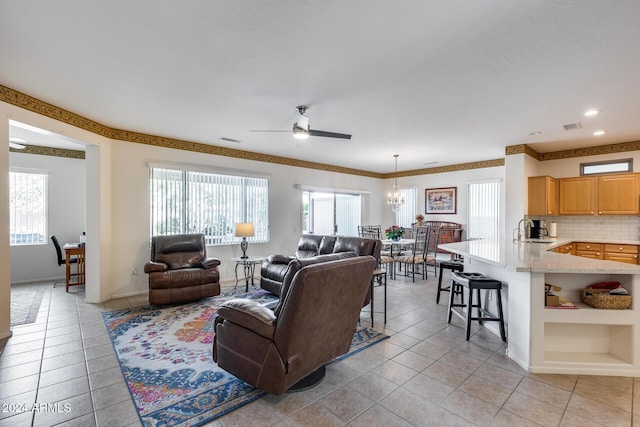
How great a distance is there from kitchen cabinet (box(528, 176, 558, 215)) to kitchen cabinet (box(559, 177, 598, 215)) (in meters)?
0.21

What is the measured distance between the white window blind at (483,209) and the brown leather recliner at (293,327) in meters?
6.07

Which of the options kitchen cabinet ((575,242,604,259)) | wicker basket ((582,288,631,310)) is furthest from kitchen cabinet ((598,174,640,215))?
wicker basket ((582,288,631,310))

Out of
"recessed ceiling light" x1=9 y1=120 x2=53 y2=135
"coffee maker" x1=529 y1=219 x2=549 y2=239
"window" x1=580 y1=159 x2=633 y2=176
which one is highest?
"recessed ceiling light" x1=9 y1=120 x2=53 y2=135

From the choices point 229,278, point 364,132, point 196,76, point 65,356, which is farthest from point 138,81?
point 229,278

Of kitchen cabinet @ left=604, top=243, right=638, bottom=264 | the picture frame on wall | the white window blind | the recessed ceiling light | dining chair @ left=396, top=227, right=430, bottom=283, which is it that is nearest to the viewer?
the recessed ceiling light

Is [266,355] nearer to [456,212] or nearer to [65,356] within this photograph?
[65,356]

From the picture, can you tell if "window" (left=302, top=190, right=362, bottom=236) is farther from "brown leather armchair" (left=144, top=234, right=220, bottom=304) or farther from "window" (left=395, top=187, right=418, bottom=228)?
"brown leather armchair" (left=144, top=234, right=220, bottom=304)

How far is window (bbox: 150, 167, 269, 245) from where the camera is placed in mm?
5105

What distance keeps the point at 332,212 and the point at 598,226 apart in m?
5.82

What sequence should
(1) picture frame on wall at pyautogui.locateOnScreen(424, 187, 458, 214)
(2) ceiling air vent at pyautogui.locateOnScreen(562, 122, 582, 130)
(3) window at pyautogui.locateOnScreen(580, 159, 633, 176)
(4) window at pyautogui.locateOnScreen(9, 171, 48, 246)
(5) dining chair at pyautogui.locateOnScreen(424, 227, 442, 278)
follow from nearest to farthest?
(2) ceiling air vent at pyautogui.locateOnScreen(562, 122, 582, 130), (3) window at pyautogui.locateOnScreen(580, 159, 633, 176), (4) window at pyautogui.locateOnScreen(9, 171, 48, 246), (5) dining chair at pyautogui.locateOnScreen(424, 227, 442, 278), (1) picture frame on wall at pyautogui.locateOnScreen(424, 187, 458, 214)

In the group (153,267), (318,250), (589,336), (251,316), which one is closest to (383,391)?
(251,316)

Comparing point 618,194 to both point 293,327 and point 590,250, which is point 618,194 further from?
point 293,327

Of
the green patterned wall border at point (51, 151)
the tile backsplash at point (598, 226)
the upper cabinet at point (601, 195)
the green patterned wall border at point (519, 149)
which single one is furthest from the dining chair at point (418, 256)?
the green patterned wall border at point (51, 151)

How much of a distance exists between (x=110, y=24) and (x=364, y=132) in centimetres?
350
